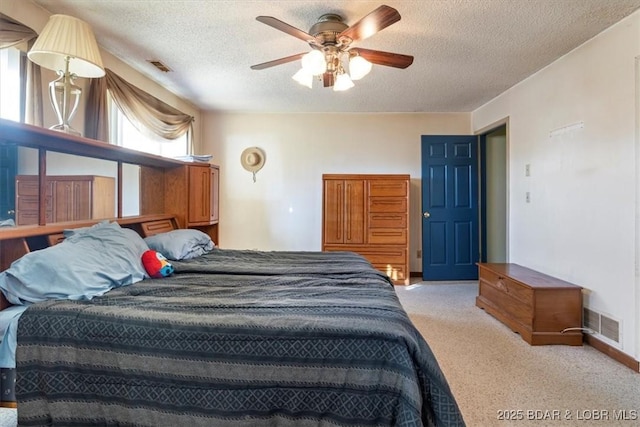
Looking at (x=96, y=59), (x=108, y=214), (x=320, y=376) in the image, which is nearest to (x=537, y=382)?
(x=320, y=376)

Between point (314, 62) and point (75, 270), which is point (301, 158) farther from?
point (75, 270)

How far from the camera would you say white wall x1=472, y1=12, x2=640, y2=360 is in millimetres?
2326

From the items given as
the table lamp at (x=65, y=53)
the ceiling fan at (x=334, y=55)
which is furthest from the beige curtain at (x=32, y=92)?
the ceiling fan at (x=334, y=55)

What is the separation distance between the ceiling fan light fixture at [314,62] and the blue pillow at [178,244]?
1.63 meters

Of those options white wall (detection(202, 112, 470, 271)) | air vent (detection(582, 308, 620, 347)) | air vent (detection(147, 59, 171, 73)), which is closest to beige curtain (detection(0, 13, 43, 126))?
air vent (detection(147, 59, 171, 73))

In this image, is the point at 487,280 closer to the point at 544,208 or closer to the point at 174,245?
the point at 544,208

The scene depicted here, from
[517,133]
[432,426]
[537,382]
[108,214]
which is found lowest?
[537,382]

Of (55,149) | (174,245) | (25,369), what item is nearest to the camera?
(25,369)

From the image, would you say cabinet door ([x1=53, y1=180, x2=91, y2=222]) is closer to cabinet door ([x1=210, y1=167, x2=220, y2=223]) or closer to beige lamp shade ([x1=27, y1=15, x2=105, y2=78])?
beige lamp shade ([x1=27, y1=15, x2=105, y2=78])

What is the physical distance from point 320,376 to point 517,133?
3784mm

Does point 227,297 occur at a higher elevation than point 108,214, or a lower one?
lower

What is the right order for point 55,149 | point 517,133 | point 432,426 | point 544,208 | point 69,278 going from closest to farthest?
point 432,426 < point 69,278 < point 55,149 < point 544,208 < point 517,133

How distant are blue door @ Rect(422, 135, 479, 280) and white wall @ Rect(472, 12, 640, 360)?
1092mm

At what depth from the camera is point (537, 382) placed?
208cm
